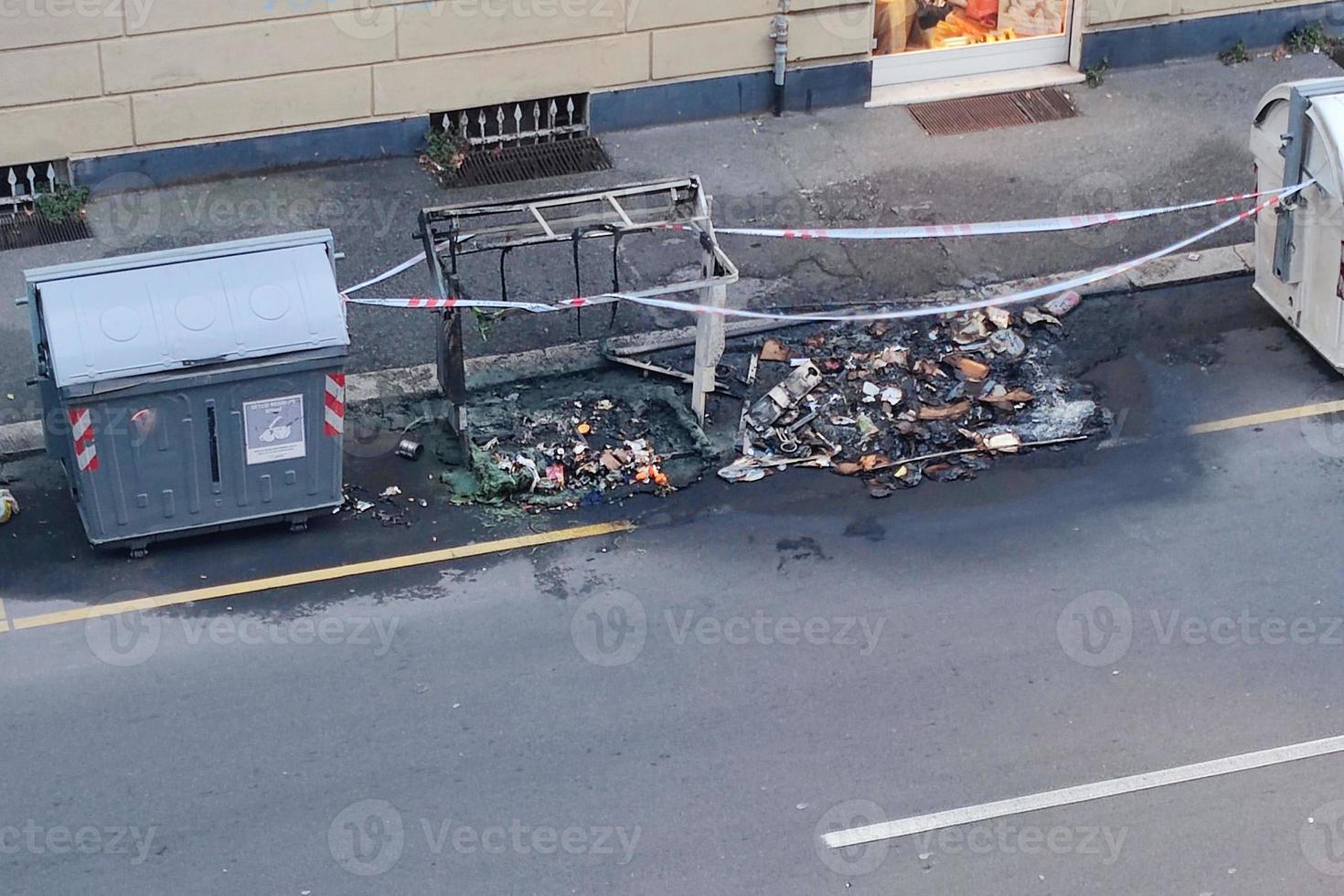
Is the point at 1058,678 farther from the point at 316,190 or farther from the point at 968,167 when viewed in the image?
the point at 316,190

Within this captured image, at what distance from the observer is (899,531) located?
10.5 metres

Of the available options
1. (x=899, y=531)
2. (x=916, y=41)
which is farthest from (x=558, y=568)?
(x=916, y=41)

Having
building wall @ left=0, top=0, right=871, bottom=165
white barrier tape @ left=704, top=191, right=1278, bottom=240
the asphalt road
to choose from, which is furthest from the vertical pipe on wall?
the asphalt road

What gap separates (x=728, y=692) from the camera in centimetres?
929

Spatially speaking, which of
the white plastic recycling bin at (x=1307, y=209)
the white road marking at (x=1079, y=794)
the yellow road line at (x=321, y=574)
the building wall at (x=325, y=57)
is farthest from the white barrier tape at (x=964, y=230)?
the white road marking at (x=1079, y=794)

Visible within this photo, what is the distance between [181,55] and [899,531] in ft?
20.0

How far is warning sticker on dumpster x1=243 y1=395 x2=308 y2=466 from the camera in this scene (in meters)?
9.95

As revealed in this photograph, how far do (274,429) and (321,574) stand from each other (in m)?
0.82

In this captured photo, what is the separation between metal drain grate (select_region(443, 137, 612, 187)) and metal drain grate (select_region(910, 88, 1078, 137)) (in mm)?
2574

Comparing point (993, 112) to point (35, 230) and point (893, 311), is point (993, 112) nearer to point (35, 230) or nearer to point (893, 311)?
point (893, 311)

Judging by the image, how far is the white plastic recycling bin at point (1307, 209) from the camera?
37.0ft

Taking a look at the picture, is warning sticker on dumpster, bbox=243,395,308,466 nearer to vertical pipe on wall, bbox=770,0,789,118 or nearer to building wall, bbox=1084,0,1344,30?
vertical pipe on wall, bbox=770,0,789,118

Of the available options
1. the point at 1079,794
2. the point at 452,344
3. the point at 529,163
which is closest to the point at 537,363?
the point at 452,344

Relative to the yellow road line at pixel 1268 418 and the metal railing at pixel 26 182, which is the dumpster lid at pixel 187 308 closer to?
the metal railing at pixel 26 182
